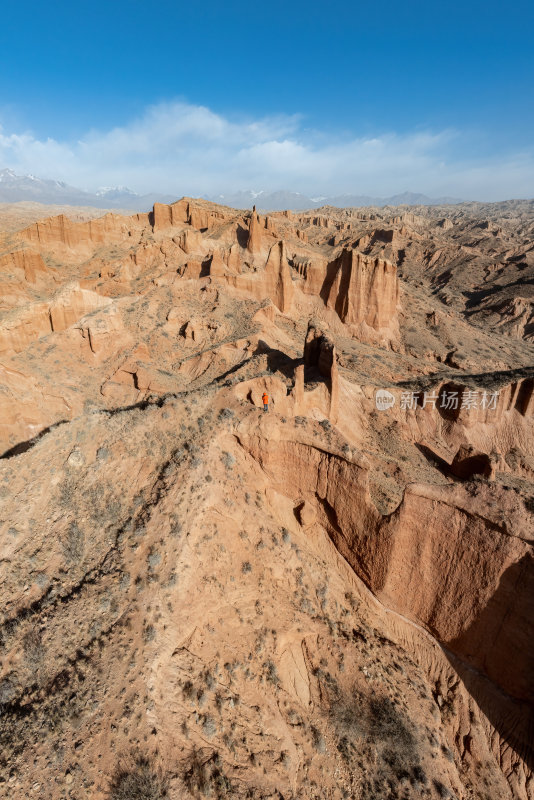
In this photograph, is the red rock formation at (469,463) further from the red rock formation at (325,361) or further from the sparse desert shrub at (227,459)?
the sparse desert shrub at (227,459)

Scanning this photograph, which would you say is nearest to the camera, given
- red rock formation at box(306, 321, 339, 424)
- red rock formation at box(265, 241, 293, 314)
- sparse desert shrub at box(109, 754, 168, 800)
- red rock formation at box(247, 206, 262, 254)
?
sparse desert shrub at box(109, 754, 168, 800)

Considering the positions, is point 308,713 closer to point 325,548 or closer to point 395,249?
point 325,548

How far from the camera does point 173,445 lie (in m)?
12.6

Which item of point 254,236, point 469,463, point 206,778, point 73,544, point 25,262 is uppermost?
point 254,236

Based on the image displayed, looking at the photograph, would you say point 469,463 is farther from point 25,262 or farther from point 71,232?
point 71,232

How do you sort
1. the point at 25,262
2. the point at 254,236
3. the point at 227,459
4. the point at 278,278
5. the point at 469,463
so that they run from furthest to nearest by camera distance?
the point at 254,236 → the point at 25,262 → the point at 278,278 → the point at 469,463 → the point at 227,459

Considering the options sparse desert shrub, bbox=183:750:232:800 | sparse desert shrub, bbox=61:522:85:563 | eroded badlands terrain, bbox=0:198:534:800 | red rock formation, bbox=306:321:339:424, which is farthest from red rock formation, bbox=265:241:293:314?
sparse desert shrub, bbox=183:750:232:800

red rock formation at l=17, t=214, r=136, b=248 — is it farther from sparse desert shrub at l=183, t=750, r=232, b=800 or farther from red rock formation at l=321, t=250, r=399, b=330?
sparse desert shrub at l=183, t=750, r=232, b=800

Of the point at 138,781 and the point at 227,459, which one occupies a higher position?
the point at 227,459

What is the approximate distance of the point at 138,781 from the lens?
253 inches

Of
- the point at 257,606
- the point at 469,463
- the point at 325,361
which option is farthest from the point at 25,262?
the point at 469,463

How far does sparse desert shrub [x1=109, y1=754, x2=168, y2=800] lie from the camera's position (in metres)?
6.27

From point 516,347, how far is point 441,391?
30536mm

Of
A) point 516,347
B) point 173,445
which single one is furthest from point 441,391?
point 516,347
